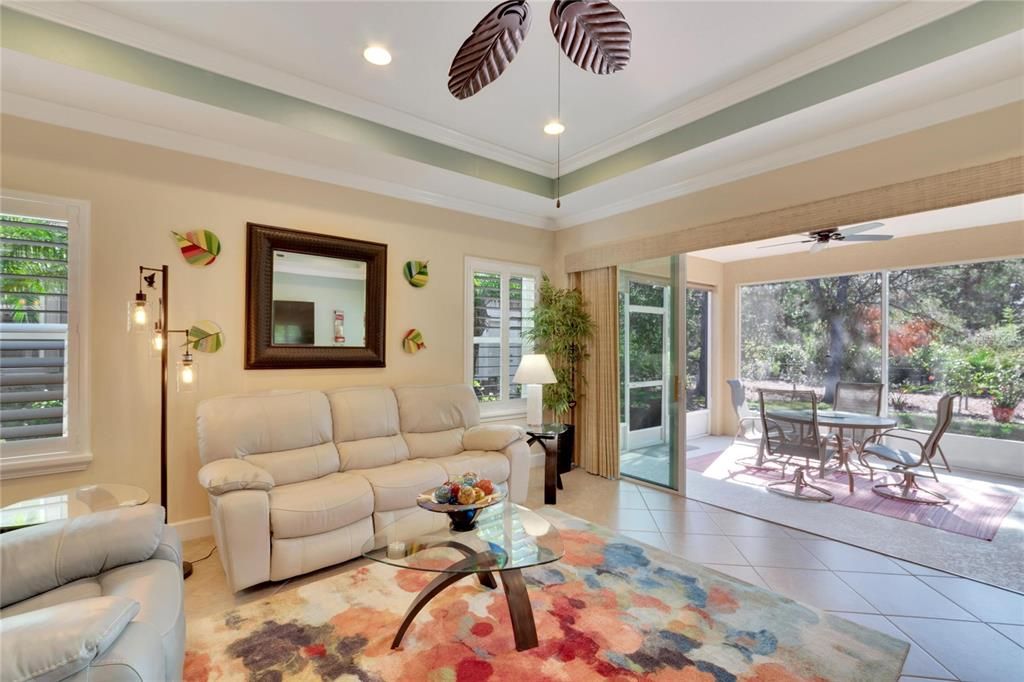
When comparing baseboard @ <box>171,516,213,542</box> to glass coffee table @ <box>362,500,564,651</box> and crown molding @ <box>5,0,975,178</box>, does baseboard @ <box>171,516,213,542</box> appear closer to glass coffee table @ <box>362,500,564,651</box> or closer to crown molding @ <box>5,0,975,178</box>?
glass coffee table @ <box>362,500,564,651</box>

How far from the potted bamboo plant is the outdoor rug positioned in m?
1.72

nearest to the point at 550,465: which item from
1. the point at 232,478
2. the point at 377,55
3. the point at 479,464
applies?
the point at 479,464

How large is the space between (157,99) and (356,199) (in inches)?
56.9

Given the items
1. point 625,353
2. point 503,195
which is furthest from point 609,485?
point 503,195

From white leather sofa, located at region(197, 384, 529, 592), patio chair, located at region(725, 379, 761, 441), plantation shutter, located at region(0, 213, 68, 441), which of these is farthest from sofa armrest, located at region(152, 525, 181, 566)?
patio chair, located at region(725, 379, 761, 441)

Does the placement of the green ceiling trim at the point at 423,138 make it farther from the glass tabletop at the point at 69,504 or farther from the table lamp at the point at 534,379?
the glass tabletop at the point at 69,504

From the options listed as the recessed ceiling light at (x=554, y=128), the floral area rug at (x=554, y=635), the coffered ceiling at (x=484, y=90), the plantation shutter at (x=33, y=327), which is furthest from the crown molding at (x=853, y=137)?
the plantation shutter at (x=33, y=327)

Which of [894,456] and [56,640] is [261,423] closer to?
[56,640]

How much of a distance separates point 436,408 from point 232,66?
275 cm

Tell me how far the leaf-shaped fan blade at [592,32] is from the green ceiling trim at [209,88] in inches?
78.5

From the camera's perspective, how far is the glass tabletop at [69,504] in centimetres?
199

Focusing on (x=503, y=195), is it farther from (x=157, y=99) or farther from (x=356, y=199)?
(x=157, y=99)

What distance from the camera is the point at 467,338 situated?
4555 millimetres

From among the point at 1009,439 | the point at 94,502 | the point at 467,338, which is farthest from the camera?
the point at 1009,439
